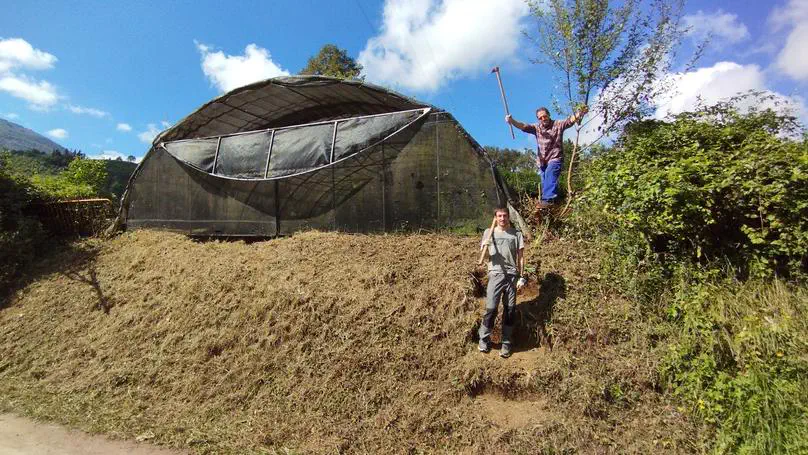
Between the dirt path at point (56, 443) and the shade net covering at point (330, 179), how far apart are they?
404cm

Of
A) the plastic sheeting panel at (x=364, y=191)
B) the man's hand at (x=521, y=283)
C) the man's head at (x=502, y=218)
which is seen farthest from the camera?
the plastic sheeting panel at (x=364, y=191)

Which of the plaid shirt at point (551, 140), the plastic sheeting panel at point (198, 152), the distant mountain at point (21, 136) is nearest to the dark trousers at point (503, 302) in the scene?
the plaid shirt at point (551, 140)

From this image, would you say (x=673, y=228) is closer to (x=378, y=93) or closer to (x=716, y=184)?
(x=716, y=184)

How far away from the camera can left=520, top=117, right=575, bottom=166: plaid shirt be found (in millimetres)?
5997

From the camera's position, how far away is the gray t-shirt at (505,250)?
4.41 meters

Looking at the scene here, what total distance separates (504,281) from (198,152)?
7116 millimetres

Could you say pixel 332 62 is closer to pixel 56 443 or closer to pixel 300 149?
pixel 300 149

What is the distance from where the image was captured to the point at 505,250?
4434mm

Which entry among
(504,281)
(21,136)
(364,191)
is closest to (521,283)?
(504,281)

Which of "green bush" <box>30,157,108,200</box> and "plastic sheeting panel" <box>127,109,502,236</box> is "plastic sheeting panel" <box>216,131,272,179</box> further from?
"green bush" <box>30,157,108,200</box>

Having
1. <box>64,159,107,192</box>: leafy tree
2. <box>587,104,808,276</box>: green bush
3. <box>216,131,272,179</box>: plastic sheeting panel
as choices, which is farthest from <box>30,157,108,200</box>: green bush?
<box>587,104,808,276</box>: green bush

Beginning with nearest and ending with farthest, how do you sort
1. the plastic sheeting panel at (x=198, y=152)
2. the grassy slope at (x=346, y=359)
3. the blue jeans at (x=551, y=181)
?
the grassy slope at (x=346, y=359) < the blue jeans at (x=551, y=181) < the plastic sheeting panel at (x=198, y=152)

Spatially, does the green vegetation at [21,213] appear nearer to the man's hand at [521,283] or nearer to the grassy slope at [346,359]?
the grassy slope at [346,359]

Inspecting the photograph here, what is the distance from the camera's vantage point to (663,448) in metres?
3.26
